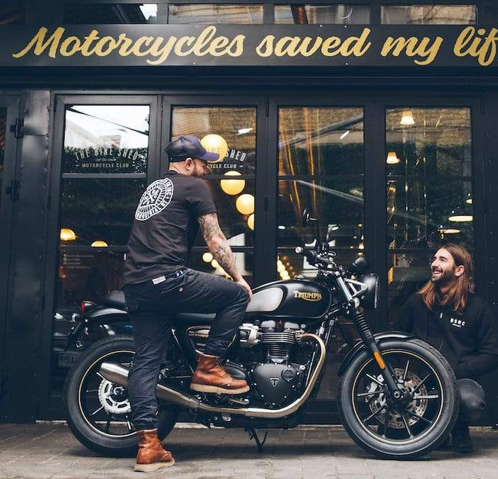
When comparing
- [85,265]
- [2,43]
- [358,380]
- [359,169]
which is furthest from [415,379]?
[2,43]

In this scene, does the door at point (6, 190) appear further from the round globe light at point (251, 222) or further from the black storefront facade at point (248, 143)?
the round globe light at point (251, 222)

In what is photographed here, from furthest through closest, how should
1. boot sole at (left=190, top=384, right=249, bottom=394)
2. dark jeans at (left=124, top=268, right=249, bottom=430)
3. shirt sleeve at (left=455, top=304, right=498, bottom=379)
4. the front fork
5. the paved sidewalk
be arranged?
shirt sleeve at (left=455, top=304, right=498, bottom=379), the front fork, boot sole at (left=190, top=384, right=249, bottom=394), dark jeans at (left=124, top=268, right=249, bottom=430), the paved sidewalk

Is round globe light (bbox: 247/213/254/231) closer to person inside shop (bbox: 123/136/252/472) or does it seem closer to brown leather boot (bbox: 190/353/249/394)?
person inside shop (bbox: 123/136/252/472)

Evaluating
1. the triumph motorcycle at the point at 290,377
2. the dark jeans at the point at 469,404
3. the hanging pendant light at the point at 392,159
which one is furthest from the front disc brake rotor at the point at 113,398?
the hanging pendant light at the point at 392,159

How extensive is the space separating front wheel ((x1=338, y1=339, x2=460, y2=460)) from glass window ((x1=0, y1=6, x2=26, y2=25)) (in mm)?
4324

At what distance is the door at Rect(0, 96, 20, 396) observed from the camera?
6.96 meters

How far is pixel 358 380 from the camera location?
18.1 feet

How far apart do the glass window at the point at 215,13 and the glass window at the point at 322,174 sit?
0.89 metres

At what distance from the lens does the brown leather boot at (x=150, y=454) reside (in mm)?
4980

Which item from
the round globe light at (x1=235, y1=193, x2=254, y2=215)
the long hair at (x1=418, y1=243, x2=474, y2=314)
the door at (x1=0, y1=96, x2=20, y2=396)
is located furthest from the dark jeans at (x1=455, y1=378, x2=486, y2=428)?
the door at (x1=0, y1=96, x2=20, y2=396)

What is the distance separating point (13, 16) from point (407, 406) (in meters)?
4.85

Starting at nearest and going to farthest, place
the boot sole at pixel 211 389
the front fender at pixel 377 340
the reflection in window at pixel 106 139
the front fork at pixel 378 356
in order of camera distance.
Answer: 1. the boot sole at pixel 211 389
2. the front fork at pixel 378 356
3. the front fender at pixel 377 340
4. the reflection in window at pixel 106 139

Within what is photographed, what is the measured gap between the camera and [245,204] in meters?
7.04

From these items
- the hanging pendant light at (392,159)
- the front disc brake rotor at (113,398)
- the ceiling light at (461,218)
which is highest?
the hanging pendant light at (392,159)
